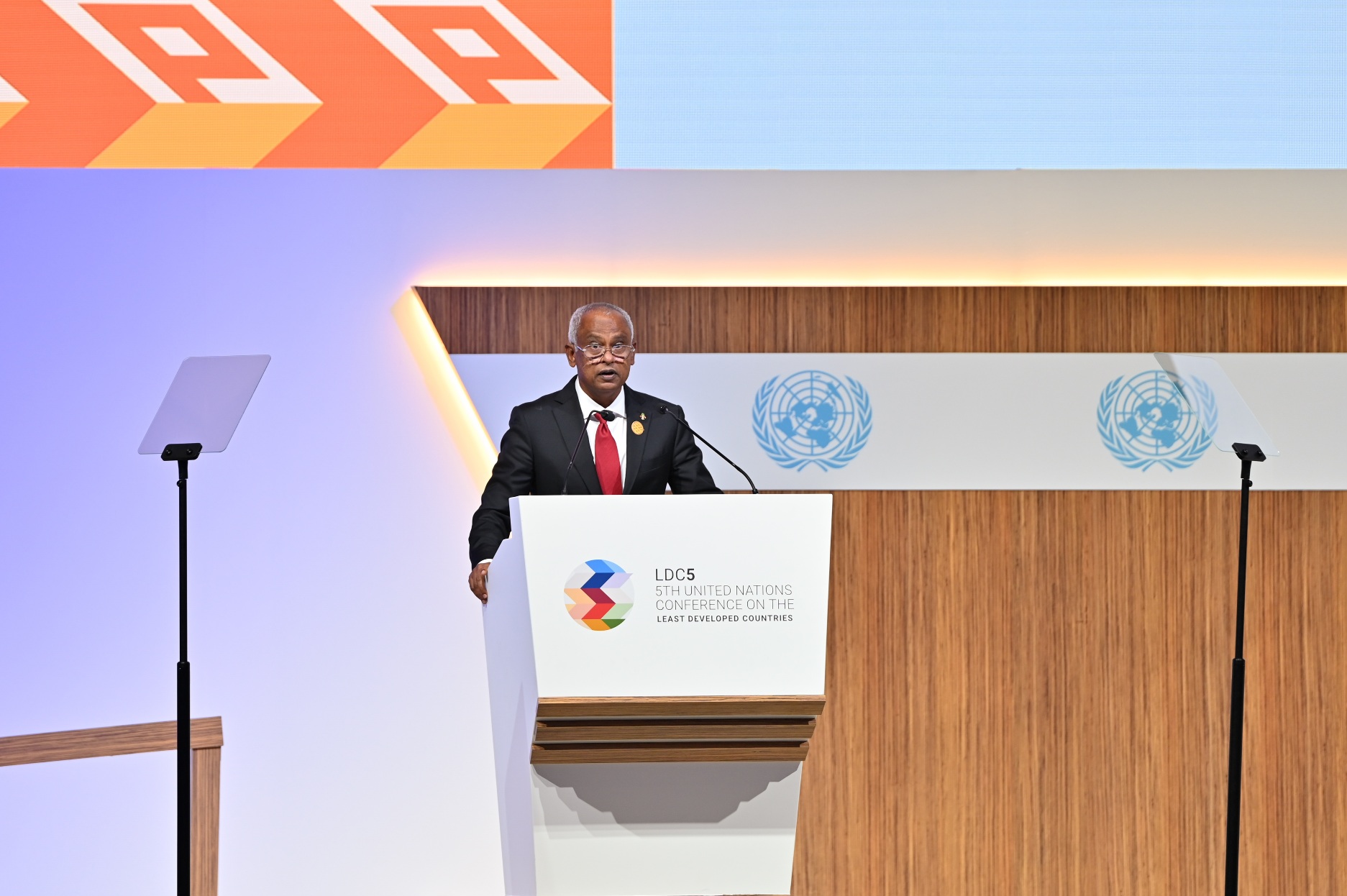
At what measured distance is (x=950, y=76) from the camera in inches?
142

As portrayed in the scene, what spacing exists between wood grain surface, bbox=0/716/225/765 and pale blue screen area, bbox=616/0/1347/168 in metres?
2.00

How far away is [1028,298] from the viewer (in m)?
3.74

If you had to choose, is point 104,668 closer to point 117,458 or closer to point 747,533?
point 117,458

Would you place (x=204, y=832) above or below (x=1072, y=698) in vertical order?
below

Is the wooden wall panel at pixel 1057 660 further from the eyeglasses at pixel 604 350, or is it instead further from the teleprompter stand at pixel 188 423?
the teleprompter stand at pixel 188 423

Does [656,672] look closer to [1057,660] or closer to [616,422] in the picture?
[616,422]

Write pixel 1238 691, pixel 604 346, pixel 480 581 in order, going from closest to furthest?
pixel 480 581
pixel 604 346
pixel 1238 691

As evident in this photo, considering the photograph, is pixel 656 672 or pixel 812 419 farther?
pixel 812 419

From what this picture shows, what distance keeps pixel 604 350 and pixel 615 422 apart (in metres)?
0.16

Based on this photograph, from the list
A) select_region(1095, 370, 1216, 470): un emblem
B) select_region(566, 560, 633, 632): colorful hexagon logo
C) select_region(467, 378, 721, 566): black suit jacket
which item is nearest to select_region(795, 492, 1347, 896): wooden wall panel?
select_region(1095, 370, 1216, 470): un emblem

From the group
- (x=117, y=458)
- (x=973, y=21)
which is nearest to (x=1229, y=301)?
(x=973, y=21)

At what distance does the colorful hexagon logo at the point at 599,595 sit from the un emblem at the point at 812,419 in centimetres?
176

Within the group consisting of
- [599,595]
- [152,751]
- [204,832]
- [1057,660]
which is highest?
[599,595]

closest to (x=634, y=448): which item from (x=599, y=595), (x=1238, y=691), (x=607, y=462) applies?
(x=607, y=462)
